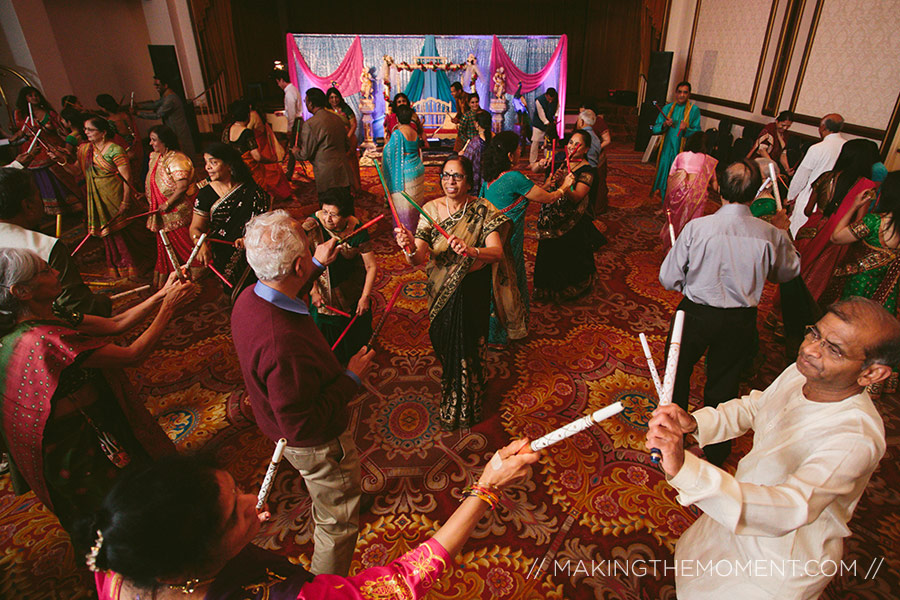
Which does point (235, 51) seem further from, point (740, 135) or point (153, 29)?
point (740, 135)

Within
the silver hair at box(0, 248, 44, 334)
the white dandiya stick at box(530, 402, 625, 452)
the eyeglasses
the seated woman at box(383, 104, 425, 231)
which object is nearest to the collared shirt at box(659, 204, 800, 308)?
the eyeglasses

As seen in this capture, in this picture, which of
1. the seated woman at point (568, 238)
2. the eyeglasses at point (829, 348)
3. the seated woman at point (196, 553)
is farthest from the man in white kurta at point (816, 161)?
the seated woman at point (196, 553)

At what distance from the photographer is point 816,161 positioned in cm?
374

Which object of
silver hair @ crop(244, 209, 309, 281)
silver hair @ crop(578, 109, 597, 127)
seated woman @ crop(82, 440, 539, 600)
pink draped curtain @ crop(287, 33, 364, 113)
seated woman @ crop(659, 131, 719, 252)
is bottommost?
seated woman @ crop(659, 131, 719, 252)

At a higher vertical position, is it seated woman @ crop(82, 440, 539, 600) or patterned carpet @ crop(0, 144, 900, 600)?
seated woman @ crop(82, 440, 539, 600)

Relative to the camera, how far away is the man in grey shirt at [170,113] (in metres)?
7.46

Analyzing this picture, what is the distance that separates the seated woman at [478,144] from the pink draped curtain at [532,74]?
479 cm

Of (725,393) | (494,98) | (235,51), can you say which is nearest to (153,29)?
(235,51)

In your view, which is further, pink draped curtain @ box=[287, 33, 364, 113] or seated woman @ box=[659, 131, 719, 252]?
pink draped curtain @ box=[287, 33, 364, 113]

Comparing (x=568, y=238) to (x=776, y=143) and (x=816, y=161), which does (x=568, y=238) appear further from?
(x=776, y=143)

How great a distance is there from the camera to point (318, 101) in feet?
14.4

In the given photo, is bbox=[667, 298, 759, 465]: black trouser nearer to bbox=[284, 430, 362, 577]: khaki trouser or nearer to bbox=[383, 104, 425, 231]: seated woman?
bbox=[284, 430, 362, 577]: khaki trouser

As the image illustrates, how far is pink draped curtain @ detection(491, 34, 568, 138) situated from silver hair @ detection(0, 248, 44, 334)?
30.7ft

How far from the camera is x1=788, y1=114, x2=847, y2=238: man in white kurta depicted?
143 inches
